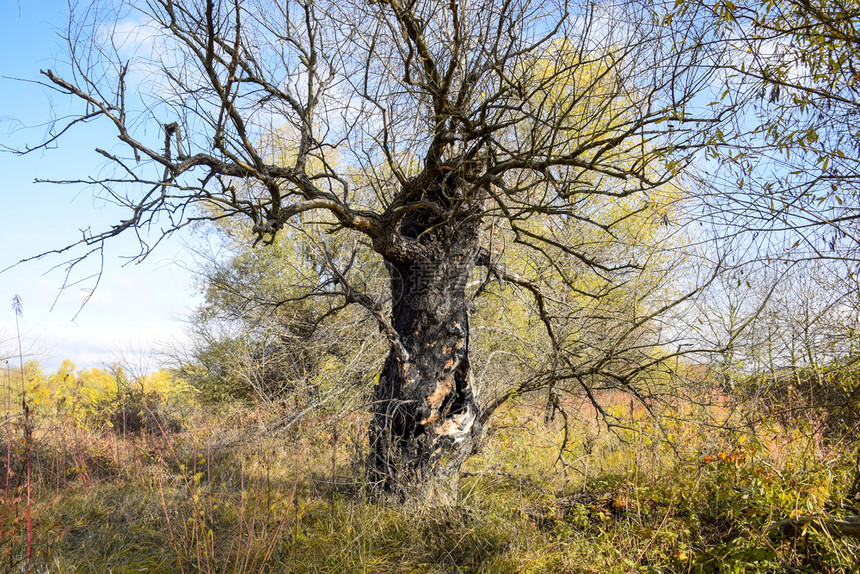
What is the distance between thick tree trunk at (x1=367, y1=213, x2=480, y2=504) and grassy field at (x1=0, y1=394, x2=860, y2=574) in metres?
0.26

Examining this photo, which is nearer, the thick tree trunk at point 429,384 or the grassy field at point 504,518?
the grassy field at point 504,518

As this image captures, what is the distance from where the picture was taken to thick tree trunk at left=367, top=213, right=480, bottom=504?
4.24 metres

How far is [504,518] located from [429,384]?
1.27 metres

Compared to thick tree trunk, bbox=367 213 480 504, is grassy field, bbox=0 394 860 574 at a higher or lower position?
lower

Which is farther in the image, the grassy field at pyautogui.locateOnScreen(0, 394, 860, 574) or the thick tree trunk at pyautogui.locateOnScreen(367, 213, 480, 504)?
the thick tree trunk at pyautogui.locateOnScreen(367, 213, 480, 504)

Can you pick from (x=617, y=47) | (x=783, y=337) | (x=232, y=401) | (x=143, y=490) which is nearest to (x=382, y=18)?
(x=617, y=47)

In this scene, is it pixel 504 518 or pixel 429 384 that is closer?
pixel 504 518

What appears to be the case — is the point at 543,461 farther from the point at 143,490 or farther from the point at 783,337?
the point at 143,490

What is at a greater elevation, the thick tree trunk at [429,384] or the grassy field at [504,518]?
the thick tree trunk at [429,384]

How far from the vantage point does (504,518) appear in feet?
12.9

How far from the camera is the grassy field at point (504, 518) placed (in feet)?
10.6

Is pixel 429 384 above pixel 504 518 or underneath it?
above

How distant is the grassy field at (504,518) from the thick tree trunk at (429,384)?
26 cm

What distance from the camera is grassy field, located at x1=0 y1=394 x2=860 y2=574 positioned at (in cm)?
322
